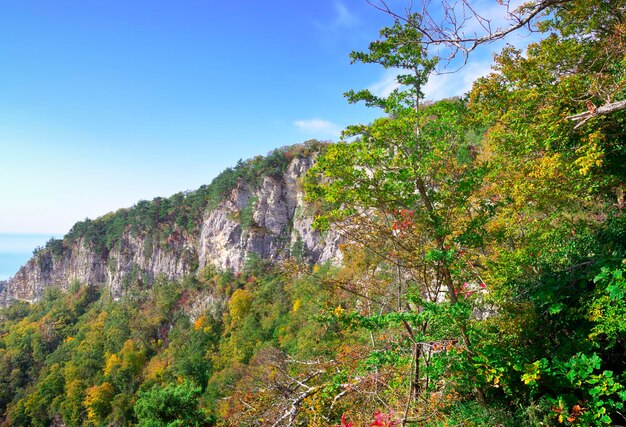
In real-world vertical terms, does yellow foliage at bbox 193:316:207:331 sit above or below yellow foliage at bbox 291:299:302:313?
below

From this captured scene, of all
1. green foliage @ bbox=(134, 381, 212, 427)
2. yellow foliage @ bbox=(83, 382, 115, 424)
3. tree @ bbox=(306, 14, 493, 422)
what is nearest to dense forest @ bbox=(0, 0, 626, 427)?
tree @ bbox=(306, 14, 493, 422)

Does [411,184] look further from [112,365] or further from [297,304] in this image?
[112,365]

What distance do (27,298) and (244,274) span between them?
7245 centimetres

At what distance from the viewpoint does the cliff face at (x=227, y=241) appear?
161ft

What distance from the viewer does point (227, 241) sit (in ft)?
170

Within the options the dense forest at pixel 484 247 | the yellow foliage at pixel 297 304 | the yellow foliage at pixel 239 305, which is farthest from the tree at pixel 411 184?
→ the yellow foliage at pixel 239 305

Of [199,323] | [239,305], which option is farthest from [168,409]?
[199,323]

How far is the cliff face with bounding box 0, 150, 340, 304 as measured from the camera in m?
49.1

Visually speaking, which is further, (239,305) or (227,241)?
(227,241)

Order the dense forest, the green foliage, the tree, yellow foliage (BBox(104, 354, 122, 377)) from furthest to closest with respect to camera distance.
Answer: yellow foliage (BBox(104, 354, 122, 377)) → the green foliage → the tree → the dense forest

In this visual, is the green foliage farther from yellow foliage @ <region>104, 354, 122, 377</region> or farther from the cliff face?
yellow foliage @ <region>104, 354, 122, 377</region>

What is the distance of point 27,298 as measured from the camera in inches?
3314

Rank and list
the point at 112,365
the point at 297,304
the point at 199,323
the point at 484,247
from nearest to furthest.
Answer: the point at 484,247, the point at 297,304, the point at 112,365, the point at 199,323

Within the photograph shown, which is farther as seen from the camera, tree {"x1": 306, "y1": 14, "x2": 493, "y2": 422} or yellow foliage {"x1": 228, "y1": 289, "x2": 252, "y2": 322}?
yellow foliage {"x1": 228, "y1": 289, "x2": 252, "y2": 322}
